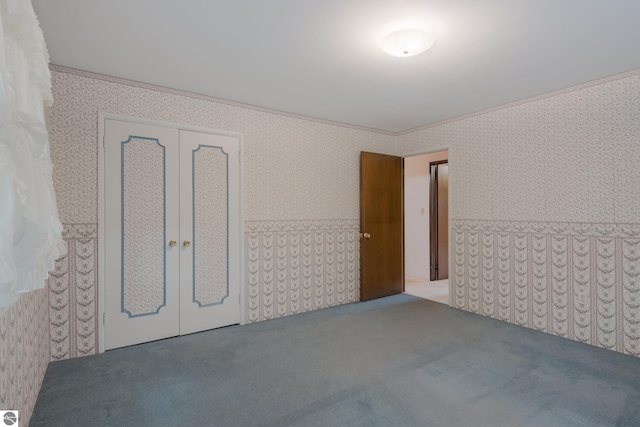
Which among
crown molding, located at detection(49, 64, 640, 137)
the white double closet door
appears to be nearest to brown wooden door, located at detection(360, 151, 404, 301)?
crown molding, located at detection(49, 64, 640, 137)

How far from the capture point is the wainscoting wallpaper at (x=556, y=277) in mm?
2934

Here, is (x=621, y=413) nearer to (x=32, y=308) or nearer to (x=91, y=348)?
(x=32, y=308)

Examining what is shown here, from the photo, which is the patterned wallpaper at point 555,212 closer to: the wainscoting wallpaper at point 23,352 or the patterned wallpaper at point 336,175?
the patterned wallpaper at point 336,175

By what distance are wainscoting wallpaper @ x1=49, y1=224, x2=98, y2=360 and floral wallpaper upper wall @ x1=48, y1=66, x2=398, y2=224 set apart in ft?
0.57

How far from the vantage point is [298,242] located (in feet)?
13.5

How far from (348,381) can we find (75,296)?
2.34 meters

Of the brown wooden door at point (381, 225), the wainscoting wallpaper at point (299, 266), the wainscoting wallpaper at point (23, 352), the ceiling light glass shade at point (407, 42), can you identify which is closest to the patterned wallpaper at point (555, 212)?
the brown wooden door at point (381, 225)

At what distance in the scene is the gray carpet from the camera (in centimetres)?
203

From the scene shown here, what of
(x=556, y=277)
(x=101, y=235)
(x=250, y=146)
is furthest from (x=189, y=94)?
(x=556, y=277)

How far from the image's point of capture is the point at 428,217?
20.0ft

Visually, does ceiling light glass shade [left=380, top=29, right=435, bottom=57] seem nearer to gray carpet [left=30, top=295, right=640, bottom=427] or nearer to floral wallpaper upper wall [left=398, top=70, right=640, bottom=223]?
floral wallpaper upper wall [left=398, top=70, right=640, bottom=223]

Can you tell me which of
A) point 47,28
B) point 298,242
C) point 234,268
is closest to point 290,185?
point 298,242

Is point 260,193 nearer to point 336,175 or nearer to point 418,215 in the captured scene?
point 336,175

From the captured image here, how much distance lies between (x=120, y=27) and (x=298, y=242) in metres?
2.66
